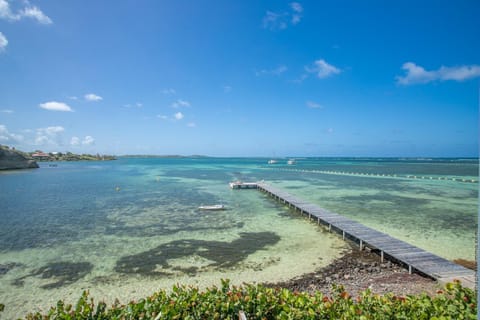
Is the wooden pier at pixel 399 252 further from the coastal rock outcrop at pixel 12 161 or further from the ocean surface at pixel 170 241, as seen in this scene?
the coastal rock outcrop at pixel 12 161

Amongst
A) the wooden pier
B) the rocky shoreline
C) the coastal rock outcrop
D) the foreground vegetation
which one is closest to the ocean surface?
the rocky shoreline

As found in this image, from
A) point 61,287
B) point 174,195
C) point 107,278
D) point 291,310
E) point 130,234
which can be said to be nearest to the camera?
point 291,310

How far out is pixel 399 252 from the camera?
32.9 feet

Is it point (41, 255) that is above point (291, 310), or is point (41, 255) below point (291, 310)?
below

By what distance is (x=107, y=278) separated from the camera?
29.5 feet

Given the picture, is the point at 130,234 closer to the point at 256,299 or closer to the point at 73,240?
the point at 73,240

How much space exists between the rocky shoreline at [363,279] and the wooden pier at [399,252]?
1.13 ft

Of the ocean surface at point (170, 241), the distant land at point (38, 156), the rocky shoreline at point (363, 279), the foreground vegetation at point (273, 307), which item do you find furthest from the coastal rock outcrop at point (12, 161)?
the rocky shoreline at point (363, 279)

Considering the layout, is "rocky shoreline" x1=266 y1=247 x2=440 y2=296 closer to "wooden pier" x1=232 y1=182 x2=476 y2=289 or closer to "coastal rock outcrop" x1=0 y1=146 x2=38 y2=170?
"wooden pier" x1=232 y1=182 x2=476 y2=289

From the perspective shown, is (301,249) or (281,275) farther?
(301,249)

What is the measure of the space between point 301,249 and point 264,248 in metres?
1.79

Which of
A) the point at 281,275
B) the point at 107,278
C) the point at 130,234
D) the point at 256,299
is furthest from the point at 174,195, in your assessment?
the point at 256,299

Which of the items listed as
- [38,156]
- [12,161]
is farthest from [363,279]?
[38,156]

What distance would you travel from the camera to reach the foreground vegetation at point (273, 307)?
370 cm
